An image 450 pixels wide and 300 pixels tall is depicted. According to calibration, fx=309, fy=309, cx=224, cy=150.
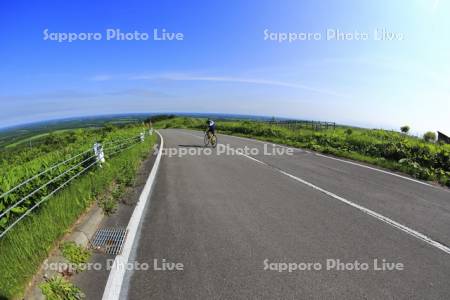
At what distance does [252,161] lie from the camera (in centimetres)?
1289

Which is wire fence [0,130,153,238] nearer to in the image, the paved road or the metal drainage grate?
the metal drainage grate

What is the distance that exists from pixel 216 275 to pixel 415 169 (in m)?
9.54

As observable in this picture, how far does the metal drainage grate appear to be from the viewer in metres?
4.62

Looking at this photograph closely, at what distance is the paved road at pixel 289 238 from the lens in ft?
11.7

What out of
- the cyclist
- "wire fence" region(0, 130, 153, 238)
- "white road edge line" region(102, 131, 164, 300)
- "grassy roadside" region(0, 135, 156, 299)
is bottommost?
"white road edge line" region(102, 131, 164, 300)

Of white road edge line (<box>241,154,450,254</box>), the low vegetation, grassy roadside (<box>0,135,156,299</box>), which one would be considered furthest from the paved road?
grassy roadside (<box>0,135,156,299</box>)

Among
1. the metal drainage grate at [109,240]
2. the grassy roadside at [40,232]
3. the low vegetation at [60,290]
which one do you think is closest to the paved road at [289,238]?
the metal drainage grate at [109,240]

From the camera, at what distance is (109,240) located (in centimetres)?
492

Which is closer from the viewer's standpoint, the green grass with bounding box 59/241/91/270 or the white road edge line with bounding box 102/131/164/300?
the white road edge line with bounding box 102/131/164/300

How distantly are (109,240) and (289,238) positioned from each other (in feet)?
9.36

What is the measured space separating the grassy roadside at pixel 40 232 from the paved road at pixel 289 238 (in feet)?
4.12

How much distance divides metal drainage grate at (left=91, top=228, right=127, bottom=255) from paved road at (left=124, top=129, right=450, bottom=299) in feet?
1.11

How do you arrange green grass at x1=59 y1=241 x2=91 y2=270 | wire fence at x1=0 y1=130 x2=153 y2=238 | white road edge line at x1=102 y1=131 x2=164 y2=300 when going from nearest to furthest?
white road edge line at x1=102 y1=131 x2=164 y2=300 < green grass at x1=59 y1=241 x2=91 y2=270 < wire fence at x1=0 y1=130 x2=153 y2=238

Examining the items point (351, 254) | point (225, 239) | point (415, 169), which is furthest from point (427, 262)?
point (415, 169)
